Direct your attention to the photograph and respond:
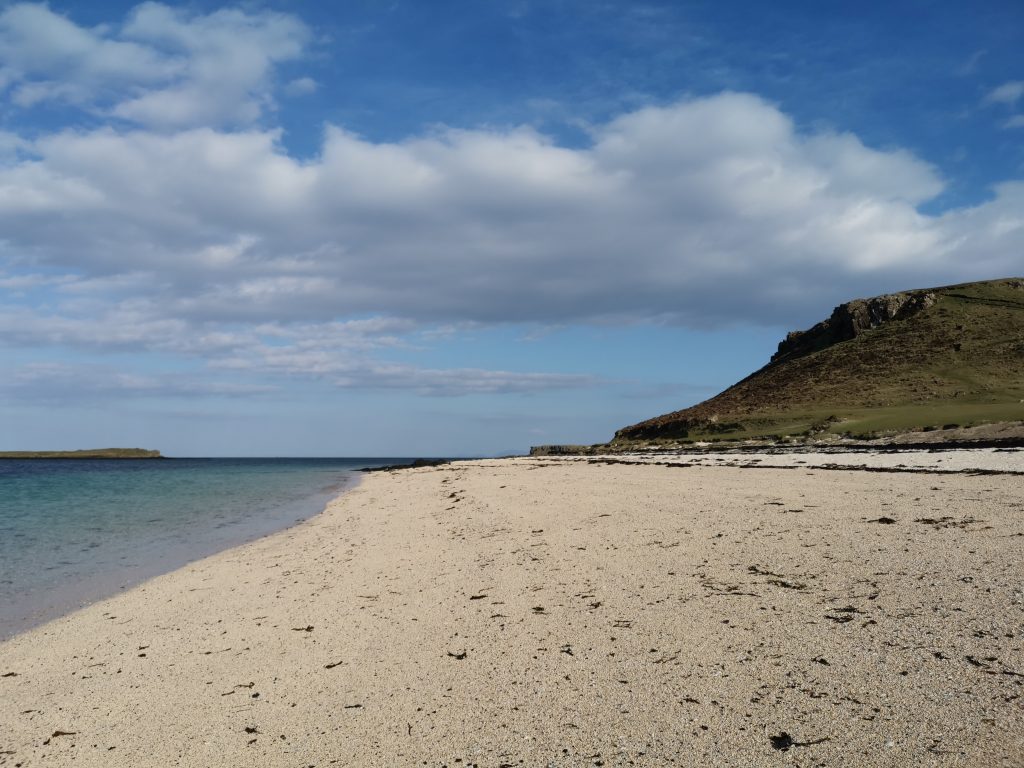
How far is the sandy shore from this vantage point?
16.3ft

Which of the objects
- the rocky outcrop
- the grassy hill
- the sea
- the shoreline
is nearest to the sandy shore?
the shoreline

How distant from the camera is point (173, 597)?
11781 millimetres

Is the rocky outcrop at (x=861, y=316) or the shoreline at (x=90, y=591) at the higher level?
the rocky outcrop at (x=861, y=316)

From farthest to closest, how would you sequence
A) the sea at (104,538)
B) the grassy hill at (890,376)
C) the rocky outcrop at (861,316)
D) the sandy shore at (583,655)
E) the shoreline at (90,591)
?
the rocky outcrop at (861,316) < the grassy hill at (890,376) < the sea at (104,538) < the shoreline at (90,591) < the sandy shore at (583,655)

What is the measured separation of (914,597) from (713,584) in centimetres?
230

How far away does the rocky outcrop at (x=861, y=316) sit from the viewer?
3403 inches

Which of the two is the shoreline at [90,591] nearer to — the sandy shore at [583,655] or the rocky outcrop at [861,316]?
the sandy shore at [583,655]

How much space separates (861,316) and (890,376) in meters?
23.5

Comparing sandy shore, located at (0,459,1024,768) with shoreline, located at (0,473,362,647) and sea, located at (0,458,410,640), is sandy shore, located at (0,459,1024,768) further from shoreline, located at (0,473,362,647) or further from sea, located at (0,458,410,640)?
sea, located at (0,458,410,640)

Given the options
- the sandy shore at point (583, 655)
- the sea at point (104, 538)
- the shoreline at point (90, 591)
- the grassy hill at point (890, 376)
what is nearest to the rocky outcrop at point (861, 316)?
the grassy hill at point (890, 376)

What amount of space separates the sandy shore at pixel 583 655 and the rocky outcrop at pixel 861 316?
3336 inches

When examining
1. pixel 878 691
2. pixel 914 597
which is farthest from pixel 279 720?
pixel 914 597

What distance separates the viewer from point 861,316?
293 feet

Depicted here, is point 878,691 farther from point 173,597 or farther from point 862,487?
point 862,487
